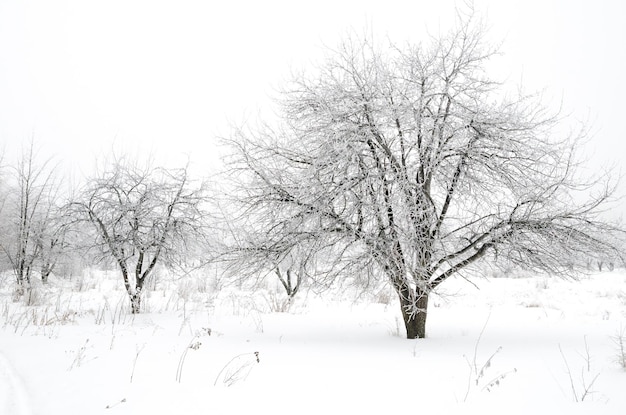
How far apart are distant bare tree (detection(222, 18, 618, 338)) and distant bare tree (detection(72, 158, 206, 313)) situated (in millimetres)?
3137

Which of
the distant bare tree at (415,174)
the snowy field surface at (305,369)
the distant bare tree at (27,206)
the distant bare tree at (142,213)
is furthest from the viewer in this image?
the distant bare tree at (27,206)

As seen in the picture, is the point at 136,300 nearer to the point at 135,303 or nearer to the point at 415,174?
the point at 135,303

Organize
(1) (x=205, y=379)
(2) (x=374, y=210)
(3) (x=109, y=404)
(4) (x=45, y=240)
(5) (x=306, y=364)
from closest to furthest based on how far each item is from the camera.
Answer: (3) (x=109, y=404), (1) (x=205, y=379), (5) (x=306, y=364), (2) (x=374, y=210), (4) (x=45, y=240)

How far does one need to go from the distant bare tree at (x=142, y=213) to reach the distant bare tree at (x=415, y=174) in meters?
3.14

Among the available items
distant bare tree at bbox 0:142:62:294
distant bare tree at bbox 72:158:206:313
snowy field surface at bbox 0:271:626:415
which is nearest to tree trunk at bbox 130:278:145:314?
distant bare tree at bbox 72:158:206:313

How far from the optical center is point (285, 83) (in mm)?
6797

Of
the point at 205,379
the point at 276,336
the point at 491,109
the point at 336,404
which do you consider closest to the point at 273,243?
the point at 276,336

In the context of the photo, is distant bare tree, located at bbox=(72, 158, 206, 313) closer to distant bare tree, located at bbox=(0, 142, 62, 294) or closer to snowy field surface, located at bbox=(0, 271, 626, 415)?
snowy field surface, located at bbox=(0, 271, 626, 415)

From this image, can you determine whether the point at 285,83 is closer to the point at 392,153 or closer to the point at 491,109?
the point at 392,153

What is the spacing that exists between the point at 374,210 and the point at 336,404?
2.89 metres

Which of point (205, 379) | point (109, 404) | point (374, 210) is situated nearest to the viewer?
point (109, 404)

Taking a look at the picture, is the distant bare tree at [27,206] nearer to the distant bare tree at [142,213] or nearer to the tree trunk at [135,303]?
the distant bare tree at [142,213]

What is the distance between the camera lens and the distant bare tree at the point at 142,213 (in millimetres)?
8820

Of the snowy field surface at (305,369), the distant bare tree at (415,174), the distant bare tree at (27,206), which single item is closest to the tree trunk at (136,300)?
the snowy field surface at (305,369)
